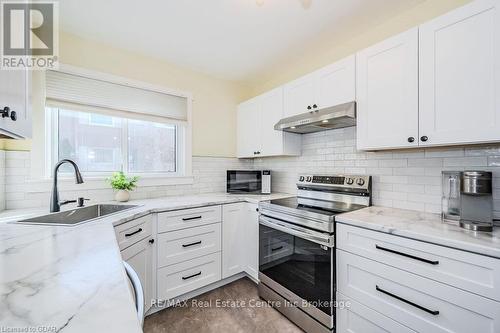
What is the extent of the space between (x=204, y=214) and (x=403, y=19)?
2.40 meters

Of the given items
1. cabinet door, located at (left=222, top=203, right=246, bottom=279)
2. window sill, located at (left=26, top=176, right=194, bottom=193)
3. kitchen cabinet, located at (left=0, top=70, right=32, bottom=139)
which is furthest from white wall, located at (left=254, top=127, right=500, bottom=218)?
kitchen cabinet, located at (left=0, top=70, right=32, bottom=139)

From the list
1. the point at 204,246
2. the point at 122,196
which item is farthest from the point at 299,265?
the point at 122,196

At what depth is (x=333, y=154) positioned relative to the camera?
229 cm

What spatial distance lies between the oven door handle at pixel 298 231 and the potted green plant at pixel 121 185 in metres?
1.32

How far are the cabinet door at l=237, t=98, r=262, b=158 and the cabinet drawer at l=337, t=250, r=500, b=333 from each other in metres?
1.68

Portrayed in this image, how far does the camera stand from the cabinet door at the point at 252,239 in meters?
2.24

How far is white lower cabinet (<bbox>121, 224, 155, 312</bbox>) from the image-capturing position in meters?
1.62

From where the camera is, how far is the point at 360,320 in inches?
56.1

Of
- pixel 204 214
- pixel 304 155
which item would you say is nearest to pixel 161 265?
pixel 204 214

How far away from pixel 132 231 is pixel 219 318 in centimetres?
102

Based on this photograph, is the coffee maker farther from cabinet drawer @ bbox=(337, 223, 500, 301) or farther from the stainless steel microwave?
the stainless steel microwave

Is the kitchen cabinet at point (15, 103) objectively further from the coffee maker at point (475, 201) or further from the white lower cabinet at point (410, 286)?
the coffee maker at point (475, 201)

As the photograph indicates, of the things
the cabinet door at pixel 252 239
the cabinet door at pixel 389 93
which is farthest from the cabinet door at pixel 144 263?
the cabinet door at pixel 389 93

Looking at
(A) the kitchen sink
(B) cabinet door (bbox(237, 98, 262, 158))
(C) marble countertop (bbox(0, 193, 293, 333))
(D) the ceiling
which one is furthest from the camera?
(B) cabinet door (bbox(237, 98, 262, 158))
